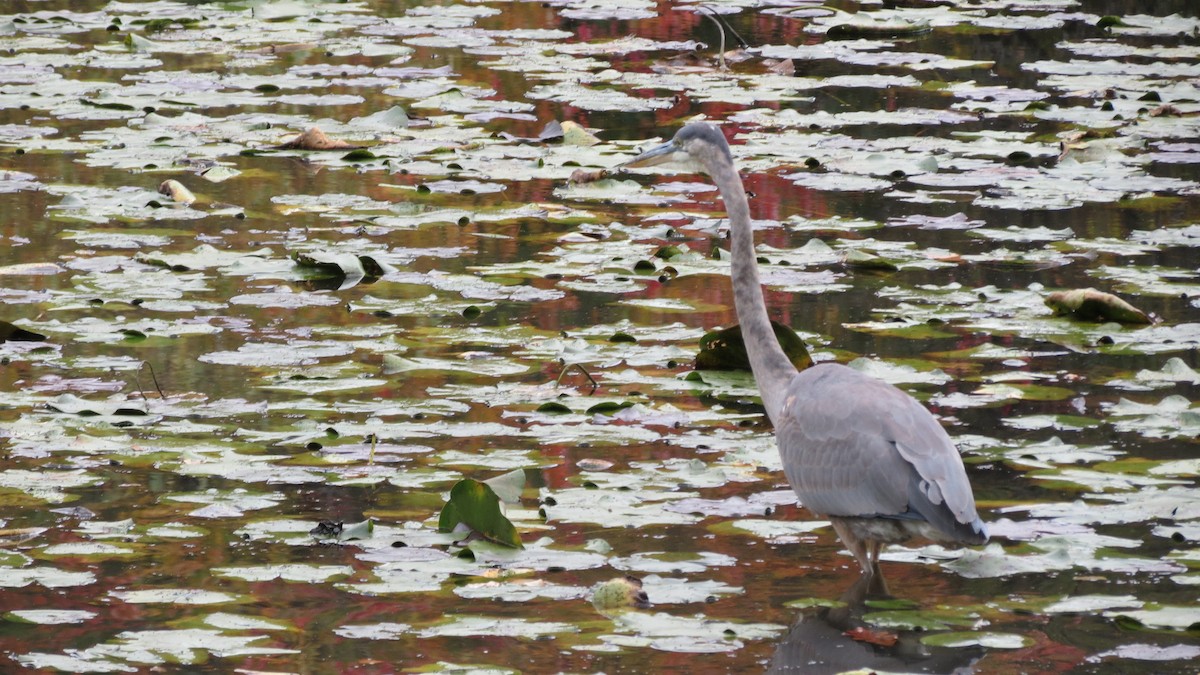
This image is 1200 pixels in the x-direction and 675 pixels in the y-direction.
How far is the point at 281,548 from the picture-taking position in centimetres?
420

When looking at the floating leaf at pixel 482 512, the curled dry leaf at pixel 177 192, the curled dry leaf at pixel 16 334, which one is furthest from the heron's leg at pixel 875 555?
the curled dry leaf at pixel 177 192

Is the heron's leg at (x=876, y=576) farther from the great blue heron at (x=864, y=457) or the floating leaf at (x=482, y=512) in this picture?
the floating leaf at (x=482, y=512)

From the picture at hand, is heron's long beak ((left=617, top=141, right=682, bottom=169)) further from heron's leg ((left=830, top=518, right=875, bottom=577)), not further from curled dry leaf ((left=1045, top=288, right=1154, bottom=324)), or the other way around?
curled dry leaf ((left=1045, top=288, right=1154, bottom=324))

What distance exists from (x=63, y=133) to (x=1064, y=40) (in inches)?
220

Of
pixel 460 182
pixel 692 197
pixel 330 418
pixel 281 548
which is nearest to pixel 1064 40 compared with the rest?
pixel 692 197

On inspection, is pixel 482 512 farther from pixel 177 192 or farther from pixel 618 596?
pixel 177 192

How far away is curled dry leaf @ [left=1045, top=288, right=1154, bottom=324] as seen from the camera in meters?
5.56

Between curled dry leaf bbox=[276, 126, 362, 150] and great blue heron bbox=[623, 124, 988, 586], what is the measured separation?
13.2 feet

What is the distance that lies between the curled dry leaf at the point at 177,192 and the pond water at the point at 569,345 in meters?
0.10

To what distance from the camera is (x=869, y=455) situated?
397 cm

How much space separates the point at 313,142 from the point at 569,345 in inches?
120

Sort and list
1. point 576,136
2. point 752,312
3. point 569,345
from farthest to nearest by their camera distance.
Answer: point 576,136, point 569,345, point 752,312

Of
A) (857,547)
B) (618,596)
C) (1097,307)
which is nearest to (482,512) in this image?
(618,596)

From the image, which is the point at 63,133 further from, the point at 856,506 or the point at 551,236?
the point at 856,506
